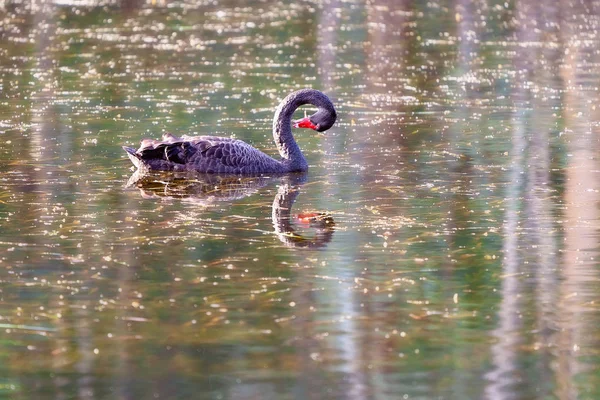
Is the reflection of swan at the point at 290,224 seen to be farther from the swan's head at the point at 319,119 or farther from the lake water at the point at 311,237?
→ the swan's head at the point at 319,119

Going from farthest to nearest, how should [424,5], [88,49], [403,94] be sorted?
1. [424,5]
2. [88,49]
3. [403,94]

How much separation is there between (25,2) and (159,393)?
26376mm

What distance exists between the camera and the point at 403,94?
17.5 m

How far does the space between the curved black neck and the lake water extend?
0.18 metres

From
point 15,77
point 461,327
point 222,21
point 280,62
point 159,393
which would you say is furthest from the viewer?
point 222,21

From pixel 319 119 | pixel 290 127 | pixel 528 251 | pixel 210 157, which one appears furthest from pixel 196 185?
pixel 528 251

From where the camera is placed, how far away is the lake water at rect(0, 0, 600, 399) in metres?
6.67

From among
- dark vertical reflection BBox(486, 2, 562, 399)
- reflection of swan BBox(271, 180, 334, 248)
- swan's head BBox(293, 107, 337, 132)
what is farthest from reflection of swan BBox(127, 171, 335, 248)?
dark vertical reflection BBox(486, 2, 562, 399)

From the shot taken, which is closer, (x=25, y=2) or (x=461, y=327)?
(x=461, y=327)

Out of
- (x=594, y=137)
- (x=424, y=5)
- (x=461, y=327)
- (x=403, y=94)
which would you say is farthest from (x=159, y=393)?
(x=424, y=5)

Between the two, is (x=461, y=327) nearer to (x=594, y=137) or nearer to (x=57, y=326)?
(x=57, y=326)

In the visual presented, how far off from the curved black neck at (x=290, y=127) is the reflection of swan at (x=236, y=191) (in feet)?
0.57

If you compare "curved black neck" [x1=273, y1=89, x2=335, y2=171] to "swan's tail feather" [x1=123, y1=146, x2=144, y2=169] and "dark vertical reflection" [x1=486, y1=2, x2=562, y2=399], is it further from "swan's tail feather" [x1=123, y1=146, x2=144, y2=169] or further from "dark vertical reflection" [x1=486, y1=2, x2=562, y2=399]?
"dark vertical reflection" [x1=486, y1=2, x2=562, y2=399]

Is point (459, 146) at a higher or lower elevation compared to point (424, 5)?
lower
